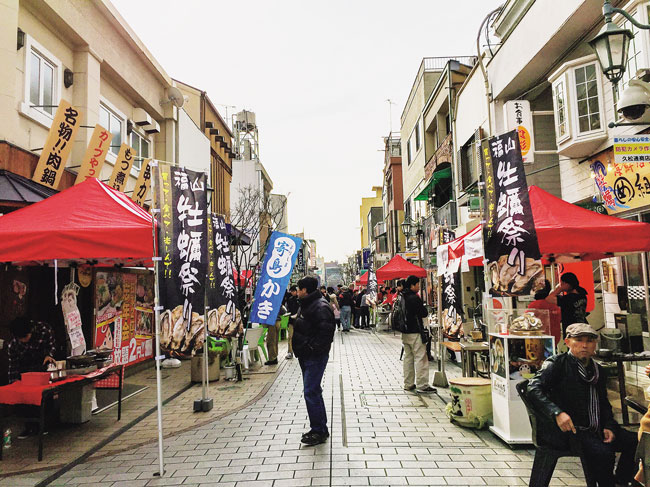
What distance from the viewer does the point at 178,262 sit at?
5609 mm

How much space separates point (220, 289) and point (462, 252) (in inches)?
172

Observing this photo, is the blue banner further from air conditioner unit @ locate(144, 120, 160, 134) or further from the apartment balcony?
the apartment balcony

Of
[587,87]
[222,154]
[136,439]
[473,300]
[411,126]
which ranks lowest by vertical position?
[136,439]

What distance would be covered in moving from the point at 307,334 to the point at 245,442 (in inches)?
65.3

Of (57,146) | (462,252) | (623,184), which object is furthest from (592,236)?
(57,146)

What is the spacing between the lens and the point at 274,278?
394 inches

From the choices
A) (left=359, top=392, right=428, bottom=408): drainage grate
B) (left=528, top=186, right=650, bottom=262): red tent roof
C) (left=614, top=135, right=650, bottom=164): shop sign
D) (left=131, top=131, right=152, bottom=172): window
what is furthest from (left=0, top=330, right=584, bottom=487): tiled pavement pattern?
(left=131, top=131, right=152, bottom=172): window

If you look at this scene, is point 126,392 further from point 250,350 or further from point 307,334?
point 307,334

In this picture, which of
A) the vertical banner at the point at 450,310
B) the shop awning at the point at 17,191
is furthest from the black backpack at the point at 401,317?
the shop awning at the point at 17,191

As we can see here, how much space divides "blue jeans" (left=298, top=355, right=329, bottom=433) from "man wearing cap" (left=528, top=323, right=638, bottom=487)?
9.55 feet

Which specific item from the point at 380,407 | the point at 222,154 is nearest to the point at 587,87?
the point at 380,407

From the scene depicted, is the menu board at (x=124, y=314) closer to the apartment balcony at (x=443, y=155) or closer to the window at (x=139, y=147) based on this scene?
the window at (x=139, y=147)

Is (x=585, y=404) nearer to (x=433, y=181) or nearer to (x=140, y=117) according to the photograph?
(x=140, y=117)

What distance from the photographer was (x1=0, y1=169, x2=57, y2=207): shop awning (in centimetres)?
672
